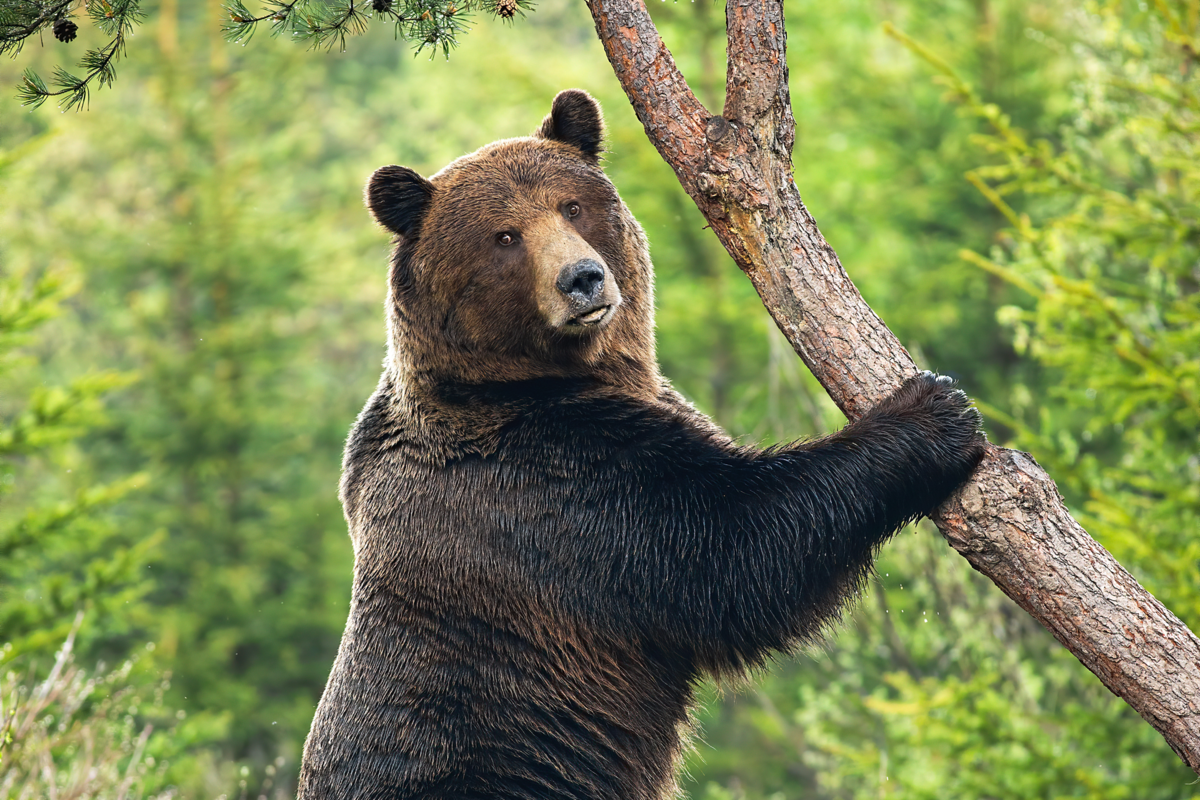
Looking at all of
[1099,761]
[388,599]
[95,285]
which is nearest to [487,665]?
[388,599]

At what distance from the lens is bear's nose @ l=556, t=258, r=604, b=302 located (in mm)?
3869

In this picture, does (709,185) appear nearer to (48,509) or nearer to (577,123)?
(577,123)

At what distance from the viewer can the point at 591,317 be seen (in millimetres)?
3930

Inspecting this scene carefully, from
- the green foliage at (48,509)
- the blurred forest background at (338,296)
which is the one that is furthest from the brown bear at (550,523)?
the blurred forest background at (338,296)

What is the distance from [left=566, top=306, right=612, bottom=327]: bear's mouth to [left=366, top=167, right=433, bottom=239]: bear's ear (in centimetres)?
78

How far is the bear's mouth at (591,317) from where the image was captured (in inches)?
155

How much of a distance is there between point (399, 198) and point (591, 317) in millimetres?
905

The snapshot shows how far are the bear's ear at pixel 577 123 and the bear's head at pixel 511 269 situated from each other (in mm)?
23

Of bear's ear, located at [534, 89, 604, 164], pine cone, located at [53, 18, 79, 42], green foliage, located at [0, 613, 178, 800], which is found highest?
bear's ear, located at [534, 89, 604, 164]

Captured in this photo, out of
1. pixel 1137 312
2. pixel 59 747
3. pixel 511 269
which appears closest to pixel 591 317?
pixel 511 269

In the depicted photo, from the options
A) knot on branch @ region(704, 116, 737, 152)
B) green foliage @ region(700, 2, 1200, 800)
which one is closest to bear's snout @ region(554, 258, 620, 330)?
knot on branch @ region(704, 116, 737, 152)

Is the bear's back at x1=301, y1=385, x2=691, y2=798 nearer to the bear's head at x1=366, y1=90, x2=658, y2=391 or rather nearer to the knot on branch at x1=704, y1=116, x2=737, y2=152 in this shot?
the bear's head at x1=366, y1=90, x2=658, y2=391

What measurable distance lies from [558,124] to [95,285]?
13741mm

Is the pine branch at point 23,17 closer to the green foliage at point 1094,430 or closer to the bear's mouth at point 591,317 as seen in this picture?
the bear's mouth at point 591,317
